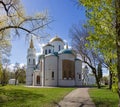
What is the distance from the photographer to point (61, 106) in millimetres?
16328

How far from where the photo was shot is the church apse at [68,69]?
200ft

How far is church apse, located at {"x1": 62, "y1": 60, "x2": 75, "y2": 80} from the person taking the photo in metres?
60.9

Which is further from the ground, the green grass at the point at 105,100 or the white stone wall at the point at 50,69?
the white stone wall at the point at 50,69

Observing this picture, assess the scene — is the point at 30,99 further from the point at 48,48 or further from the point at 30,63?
the point at 30,63

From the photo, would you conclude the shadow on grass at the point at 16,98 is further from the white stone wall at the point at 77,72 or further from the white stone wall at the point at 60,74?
the white stone wall at the point at 77,72

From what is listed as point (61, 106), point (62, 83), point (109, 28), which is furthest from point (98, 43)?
point (62, 83)

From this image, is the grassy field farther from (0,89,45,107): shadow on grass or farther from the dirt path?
the dirt path

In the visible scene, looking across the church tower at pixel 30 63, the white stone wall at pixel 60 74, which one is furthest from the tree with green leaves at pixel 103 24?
the church tower at pixel 30 63

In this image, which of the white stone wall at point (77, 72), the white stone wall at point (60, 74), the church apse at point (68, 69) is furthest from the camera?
the white stone wall at point (77, 72)

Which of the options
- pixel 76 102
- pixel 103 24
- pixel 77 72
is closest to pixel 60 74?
pixel 77 72

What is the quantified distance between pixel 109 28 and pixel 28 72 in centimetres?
7260

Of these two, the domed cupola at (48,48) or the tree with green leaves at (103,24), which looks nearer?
the tree with green leaves at (103,24)

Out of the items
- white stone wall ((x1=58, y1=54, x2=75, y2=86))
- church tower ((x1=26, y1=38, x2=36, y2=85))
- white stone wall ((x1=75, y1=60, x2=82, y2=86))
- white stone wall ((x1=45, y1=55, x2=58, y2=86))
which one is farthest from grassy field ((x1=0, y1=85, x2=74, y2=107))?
church tower ((x1=26, y1=38, x2=36, y2=85))

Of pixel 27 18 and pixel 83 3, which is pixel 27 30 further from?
pixel 83 3
